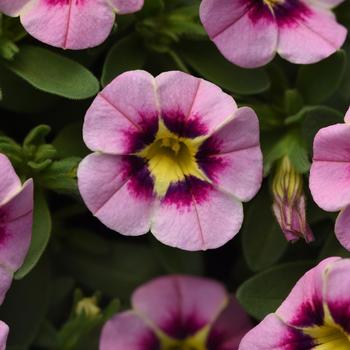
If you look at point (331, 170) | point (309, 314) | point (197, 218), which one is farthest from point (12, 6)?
point (309, 314)

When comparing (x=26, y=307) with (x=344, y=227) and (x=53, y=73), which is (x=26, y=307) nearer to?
(x=53, y=73)

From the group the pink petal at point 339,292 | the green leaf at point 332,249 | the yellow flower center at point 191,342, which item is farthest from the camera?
the yellow flower center at point 191,342

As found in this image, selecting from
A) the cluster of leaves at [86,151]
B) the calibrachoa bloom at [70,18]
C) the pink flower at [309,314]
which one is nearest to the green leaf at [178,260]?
the cluster of leaves at [86,151]

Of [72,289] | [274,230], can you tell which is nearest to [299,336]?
[274,230]

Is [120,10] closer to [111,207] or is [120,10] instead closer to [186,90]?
[186,90]

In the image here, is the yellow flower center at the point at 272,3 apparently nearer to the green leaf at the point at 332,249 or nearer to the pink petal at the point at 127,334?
the green leaf at the point at 332,249

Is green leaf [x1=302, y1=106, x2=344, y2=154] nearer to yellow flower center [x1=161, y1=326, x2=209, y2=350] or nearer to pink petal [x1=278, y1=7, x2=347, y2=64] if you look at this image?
pink petal [x1=278, y1=7, x2=347, y2=64]
